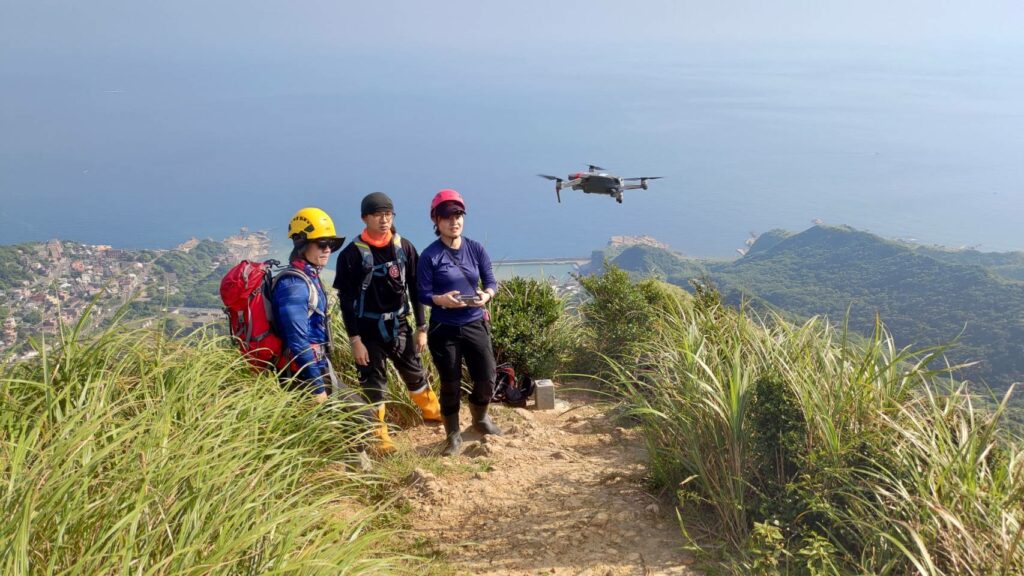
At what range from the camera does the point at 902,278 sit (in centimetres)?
6681

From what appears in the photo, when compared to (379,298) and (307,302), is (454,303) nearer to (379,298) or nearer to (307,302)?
(379,298)

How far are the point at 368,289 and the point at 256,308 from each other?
85 cm

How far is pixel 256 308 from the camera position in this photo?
4.28 metres

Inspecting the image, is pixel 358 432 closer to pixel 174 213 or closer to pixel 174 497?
pixel 174 497

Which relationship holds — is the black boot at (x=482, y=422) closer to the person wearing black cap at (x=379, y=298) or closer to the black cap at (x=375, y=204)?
the person wearing black cap at (x=379, y=298)

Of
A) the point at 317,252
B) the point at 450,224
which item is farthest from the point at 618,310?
the point at 317,252

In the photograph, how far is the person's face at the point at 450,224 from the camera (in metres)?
4.83

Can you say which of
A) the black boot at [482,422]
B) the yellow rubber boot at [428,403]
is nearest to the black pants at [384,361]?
the yellow rubber boot at [428,403]

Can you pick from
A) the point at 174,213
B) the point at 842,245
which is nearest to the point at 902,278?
the point at 842,245

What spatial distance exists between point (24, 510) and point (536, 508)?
2.72 metres

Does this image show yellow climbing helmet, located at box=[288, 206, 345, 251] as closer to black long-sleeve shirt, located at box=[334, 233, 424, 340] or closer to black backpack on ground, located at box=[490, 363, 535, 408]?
black long-sleeve shirt, located at box=[334, 233, 424, 340]

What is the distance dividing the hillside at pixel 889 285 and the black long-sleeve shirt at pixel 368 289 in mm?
33348

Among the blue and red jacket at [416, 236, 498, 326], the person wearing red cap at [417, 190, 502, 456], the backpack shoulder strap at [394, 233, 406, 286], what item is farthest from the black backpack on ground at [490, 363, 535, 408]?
the backpack shoulder strap at [394, 233, 406, 286]

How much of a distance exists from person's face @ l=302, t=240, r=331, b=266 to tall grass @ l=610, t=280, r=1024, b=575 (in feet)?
7.66
